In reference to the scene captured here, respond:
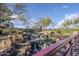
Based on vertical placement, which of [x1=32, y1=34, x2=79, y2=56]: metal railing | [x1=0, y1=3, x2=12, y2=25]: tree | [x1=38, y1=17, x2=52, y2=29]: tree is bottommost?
[x1=32, y1=34, x2=79, y2=56]: metal railing

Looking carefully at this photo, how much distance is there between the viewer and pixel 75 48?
1190 millimetres

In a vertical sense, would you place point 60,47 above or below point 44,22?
below

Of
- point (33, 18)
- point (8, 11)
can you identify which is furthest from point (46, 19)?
point (8, 11)

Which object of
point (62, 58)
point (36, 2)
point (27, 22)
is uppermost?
point (36, 2)

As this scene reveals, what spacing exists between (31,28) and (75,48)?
340mm

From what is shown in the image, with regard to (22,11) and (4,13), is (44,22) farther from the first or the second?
(4,13)

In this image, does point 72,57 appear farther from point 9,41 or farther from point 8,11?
point 8,11

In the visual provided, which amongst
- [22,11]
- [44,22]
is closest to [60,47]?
[44,22]

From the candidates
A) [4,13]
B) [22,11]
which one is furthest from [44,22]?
[4,13]

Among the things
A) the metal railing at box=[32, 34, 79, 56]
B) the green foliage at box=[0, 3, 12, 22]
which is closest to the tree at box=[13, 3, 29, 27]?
the green foliage at box=[0, 3, 12, 22]

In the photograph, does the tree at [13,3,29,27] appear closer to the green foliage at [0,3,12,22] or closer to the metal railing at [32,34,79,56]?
the green foliage at [0,3,12,22]

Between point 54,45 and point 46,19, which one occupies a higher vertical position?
point 46,19

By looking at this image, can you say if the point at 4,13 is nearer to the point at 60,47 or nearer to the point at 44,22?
the point at 44,22

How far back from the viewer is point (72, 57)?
3.82 ft
